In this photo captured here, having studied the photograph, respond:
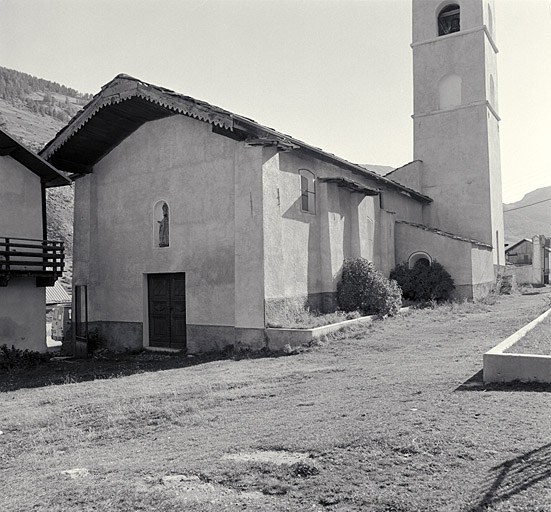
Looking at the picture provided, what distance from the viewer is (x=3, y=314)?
52.9ft

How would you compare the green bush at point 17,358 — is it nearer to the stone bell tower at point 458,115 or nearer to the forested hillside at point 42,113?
the stone bell tower at point 458,115

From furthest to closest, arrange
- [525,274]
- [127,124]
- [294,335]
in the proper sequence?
1. [525,274]
2. [127,124]
3. [294,335]

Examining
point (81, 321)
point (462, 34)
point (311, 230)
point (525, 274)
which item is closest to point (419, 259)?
point (311, 230)

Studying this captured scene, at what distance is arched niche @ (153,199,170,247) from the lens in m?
17.1

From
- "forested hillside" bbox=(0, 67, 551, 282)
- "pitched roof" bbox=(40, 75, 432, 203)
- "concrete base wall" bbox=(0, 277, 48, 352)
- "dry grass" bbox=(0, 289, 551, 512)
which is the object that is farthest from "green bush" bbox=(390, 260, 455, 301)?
"forested hillside" bbox=(0, 67, 551, 282)

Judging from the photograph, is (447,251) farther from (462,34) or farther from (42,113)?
(42,113)

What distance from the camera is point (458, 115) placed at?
29.4 m

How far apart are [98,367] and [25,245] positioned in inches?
159

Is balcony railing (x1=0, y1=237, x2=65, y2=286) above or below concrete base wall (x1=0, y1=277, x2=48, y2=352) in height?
above

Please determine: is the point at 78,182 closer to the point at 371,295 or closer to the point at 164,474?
the point at 371,295

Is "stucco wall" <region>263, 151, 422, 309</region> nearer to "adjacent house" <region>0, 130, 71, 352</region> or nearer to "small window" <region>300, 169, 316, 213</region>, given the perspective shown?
"small window" <region>300, 169, 316, 213</region>

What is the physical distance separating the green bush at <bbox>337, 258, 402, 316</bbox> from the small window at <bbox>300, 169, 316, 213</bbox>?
2494mm

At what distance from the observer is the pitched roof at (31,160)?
51.5ft

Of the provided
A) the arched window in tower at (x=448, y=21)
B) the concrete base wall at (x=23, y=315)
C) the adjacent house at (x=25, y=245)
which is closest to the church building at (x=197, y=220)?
the adjacent house at (x=25, y=245)
